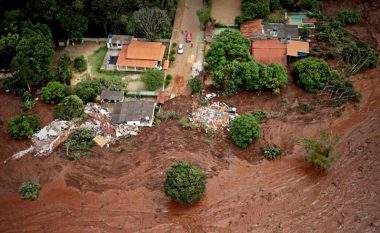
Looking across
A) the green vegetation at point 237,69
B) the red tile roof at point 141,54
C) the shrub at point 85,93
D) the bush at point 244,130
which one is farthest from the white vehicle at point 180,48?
the bush at point 244,130

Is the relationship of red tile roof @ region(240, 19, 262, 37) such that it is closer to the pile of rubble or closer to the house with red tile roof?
the house with red tile roof

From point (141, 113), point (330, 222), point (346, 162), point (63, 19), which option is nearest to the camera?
point (330, 222)

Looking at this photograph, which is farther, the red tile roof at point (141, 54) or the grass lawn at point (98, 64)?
the grass lawn at point (98, 64)

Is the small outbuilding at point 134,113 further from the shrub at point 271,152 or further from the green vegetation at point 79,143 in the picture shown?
the shrub at point 271,152

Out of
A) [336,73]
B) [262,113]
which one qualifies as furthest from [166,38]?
[336,73]

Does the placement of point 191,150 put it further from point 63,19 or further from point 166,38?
point 63,19

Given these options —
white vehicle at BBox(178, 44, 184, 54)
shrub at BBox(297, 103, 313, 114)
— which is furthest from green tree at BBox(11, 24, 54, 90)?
shrub at BBox(297, 103, 313, 114)
